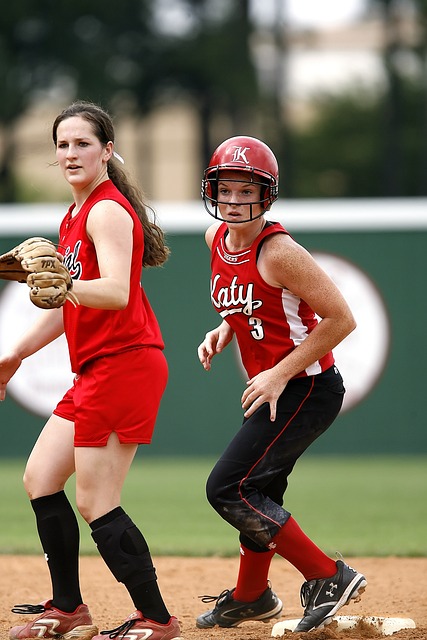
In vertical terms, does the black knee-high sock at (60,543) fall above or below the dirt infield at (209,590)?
above

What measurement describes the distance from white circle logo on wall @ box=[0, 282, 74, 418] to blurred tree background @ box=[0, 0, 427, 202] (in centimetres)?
603

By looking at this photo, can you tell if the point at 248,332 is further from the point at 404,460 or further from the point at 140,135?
the point at 140,135

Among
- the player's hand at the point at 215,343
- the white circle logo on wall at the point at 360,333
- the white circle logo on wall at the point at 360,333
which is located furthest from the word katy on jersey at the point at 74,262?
the white circle logo on wall at the point at 360,333

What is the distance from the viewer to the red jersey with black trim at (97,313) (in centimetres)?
438

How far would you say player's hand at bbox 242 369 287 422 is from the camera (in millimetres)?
4461

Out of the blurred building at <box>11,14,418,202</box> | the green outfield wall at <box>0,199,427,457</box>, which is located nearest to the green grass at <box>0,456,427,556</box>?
the green outfield wall at <box>0,199,427,457</box>

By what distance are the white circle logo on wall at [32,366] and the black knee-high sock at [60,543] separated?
6.88 m

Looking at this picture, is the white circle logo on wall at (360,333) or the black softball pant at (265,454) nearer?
the black softball pant at (265,454)

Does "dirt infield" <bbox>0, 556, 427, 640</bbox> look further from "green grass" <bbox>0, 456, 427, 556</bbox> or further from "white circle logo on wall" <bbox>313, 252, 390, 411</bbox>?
"white circle logo on wall" <bbox>313, 252, 390, 411</bbox>

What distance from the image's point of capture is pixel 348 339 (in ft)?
38.5

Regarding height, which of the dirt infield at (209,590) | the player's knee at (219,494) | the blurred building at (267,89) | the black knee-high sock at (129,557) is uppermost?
the blurred building at (267,89)

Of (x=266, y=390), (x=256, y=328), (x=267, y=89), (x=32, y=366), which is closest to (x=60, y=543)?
(x=266, y=390)

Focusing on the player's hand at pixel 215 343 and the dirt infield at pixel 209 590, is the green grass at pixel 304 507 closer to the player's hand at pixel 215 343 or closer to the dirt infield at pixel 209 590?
the dirt infield at pixel 209 590

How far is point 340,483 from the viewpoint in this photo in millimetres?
10188
